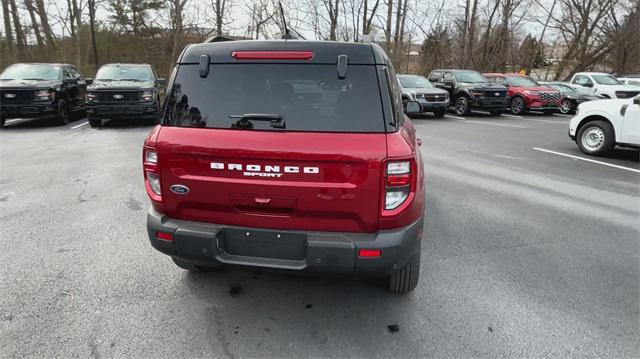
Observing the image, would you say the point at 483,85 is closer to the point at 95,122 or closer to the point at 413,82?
the point at 413,82

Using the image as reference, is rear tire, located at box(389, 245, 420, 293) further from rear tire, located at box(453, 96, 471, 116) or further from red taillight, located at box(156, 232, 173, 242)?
rear tire, located at box(453, 96, 471, 116)

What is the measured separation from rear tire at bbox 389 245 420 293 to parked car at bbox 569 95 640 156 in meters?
7.25

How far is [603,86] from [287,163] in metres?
22.5

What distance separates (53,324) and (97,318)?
0.26 m

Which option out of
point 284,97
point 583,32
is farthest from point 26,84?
point 583,32

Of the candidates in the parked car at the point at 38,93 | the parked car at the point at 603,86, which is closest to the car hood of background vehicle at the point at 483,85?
the parked car at the point at 603,86

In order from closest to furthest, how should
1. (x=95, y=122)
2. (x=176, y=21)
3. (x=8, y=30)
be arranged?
(x=95, y=122), (x=8, y=30), (x=176, y=21)

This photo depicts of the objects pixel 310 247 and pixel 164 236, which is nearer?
pixel 310 247

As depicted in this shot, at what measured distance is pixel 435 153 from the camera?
8.85 metres

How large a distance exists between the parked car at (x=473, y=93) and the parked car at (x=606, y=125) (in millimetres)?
7580

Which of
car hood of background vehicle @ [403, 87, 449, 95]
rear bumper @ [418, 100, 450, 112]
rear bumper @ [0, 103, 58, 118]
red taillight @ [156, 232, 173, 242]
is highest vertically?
car hood of background vehicle @ [403, 87, 449, 95]

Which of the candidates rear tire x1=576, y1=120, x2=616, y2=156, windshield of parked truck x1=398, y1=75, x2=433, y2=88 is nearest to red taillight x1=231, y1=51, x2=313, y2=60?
rear tire x1=576, y1=120, x2=616, y2=156

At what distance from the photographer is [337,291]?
319cm

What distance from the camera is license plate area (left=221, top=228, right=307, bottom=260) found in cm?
248
